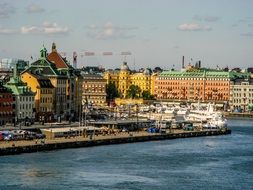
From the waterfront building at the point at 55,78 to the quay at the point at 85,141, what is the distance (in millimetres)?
9275

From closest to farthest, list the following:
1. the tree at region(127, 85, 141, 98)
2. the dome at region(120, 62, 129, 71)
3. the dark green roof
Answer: the tree at region(127, 85, 141, 98) < the dark green roof < the dome at region(120, 62, 129, 71)

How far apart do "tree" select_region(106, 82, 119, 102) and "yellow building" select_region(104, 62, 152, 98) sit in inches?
151

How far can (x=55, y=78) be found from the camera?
273 feet

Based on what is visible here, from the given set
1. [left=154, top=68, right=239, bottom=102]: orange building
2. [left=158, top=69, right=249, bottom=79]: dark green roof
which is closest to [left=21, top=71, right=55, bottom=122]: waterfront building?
[left=154, top=68, right=239, bottom=102]: orange building

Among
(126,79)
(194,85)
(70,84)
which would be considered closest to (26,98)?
(70,84)

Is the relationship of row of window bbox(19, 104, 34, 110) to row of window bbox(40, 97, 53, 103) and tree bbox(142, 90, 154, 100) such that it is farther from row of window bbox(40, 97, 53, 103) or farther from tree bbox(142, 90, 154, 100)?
tree bbox(142, 90, 154, 100)

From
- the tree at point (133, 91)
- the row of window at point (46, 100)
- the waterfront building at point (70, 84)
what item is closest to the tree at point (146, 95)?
the tree at point (133, 91)

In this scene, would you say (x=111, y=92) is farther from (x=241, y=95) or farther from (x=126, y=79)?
(x=241, y=95)

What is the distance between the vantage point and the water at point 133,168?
45125 mm

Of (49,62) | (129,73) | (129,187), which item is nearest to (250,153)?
(129,187)

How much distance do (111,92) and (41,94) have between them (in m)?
56.2

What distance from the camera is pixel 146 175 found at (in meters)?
48.9

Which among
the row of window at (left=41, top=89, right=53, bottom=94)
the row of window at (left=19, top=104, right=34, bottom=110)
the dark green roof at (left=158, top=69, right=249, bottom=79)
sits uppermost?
the dark green roof at (left=158, top=69, right=249, bottom=79)

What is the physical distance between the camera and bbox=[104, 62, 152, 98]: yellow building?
143 m
